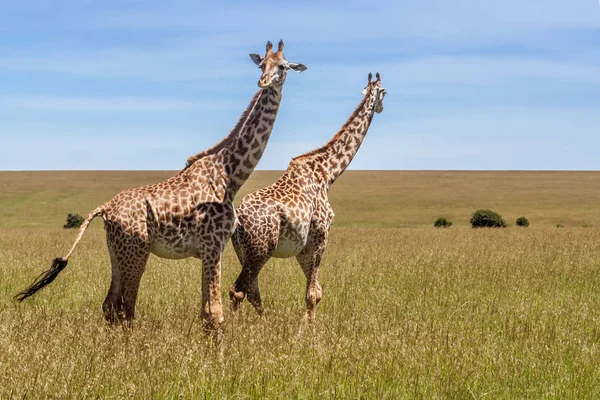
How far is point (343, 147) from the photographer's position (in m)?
9.38

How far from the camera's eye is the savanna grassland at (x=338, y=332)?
551 centimetres

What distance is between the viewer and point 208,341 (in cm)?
665

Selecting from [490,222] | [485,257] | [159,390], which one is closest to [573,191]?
[490,222]

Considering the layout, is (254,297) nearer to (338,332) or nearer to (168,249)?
(338,332)

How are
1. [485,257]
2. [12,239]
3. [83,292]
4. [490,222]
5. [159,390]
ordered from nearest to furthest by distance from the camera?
[159,390] < [83,292] < [485,257] < [12,239] < [490,222]

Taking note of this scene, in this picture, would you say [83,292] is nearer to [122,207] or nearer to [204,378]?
[122,207]

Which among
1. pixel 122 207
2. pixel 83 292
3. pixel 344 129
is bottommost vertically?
pixel 83 292

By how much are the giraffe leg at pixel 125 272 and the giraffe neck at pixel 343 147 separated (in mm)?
2810

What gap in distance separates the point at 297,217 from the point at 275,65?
177cm

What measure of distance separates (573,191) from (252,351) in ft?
232

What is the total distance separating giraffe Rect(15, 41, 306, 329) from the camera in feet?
22.3

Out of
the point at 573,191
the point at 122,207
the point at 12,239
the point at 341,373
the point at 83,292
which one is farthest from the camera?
the point at 573,191

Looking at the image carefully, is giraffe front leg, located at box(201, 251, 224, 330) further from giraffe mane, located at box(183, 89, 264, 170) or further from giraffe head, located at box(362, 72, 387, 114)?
giraffe head, located at box(362, 72, 387, 114)

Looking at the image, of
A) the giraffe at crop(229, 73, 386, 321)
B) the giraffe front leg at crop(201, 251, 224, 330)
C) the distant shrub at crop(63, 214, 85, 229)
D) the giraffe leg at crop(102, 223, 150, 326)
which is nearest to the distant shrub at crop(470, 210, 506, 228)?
the distant shrub at crop(63, 214, 85, 229)
